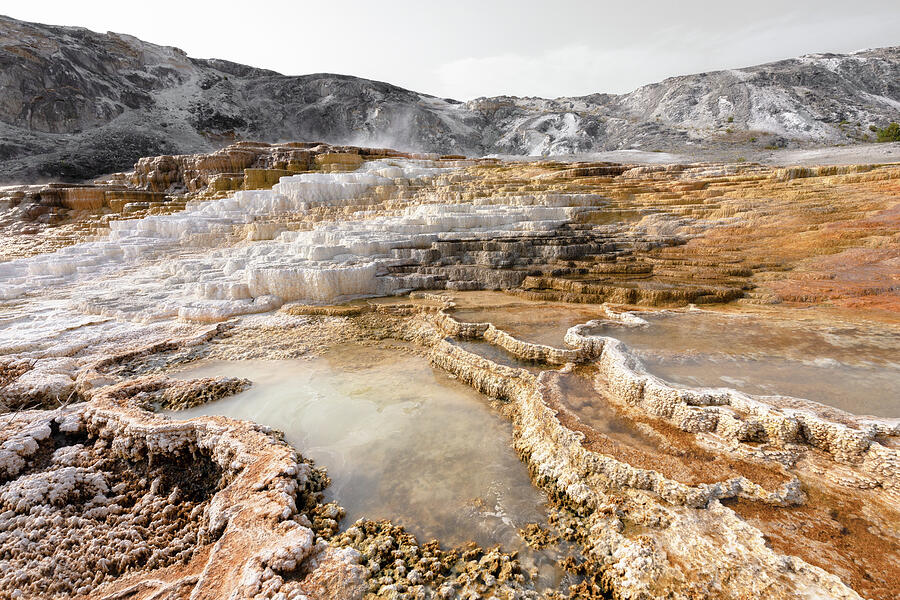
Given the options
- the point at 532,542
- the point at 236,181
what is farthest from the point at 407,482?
the point at 236,181

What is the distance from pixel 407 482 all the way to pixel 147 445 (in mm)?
2928

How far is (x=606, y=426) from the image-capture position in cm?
417

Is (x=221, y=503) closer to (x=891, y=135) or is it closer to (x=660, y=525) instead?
(x=660, y=525)

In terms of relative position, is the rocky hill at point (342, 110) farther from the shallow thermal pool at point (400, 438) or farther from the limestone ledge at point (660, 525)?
the limestone ledge at point (660, 525)

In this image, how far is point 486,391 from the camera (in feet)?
18.8

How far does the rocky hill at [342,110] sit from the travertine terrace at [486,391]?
1941 cm

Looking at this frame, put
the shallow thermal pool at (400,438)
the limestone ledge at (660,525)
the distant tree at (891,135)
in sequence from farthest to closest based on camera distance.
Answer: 1. the distant tree at (891,135)
2. the shallow thermal pool at (400,438)
3. the limestone ledge at (660,525)

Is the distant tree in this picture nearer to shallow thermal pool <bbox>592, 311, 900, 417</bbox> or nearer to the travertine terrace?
the travertine terrace

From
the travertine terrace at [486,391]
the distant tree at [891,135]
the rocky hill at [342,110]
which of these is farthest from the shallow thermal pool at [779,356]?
the distant tree at [891,135]

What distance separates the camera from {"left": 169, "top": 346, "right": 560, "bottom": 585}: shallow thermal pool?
3.57 m

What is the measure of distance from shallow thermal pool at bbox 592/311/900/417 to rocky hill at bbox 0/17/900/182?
2448cm

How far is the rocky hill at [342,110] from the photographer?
89.2 ft

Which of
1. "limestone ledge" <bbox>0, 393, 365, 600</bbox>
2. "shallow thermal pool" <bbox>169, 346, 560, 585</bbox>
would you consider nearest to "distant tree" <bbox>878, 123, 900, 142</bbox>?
"shallow thermal pool" <bbox>169, 346, 560, 585</bbox>

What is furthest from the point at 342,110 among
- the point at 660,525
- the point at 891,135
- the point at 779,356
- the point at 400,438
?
the point at 660,525
